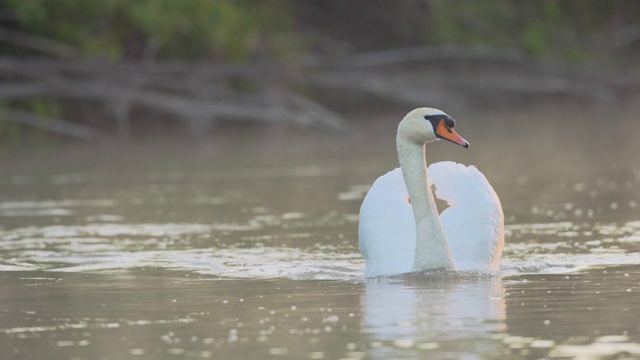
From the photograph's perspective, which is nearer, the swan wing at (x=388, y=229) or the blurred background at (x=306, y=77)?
the swan wing at (x=388, y=229)

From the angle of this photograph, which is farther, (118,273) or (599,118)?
(599,118)

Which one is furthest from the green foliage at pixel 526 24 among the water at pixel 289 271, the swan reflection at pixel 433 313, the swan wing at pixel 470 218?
the swan reflection at pixel 433 313

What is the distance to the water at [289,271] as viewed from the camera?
283 inches

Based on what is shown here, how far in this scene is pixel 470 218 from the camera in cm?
988

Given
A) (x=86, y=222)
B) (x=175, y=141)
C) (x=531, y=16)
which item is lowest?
(x=86, y=222)

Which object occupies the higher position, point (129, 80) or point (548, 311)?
point (129, 80)

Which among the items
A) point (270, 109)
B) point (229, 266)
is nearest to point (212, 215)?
point (229, 266)

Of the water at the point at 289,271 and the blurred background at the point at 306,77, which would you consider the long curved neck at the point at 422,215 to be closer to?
the water at the point at 289,271

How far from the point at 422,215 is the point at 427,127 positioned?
591 mm

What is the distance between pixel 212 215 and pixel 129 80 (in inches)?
468

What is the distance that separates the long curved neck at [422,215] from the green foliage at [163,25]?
15.3 m

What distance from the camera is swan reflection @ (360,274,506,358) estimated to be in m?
6.92

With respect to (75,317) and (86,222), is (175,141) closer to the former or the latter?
(86,222)

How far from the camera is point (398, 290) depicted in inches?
349
